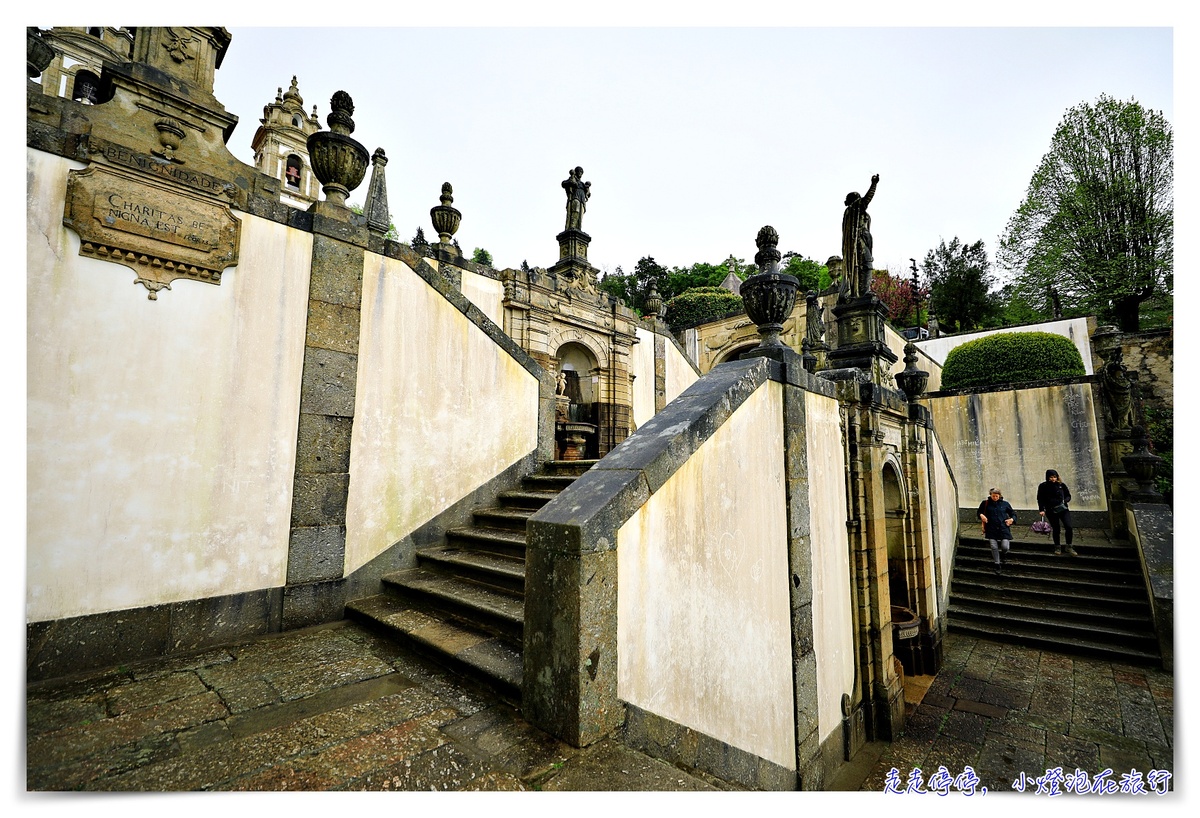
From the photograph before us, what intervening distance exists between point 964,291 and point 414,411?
31.2m

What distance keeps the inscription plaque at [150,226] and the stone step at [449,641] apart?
276 cm

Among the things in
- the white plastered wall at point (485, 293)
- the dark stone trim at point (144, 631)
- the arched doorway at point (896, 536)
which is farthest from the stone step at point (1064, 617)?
the dark stone trim at point (144, 631)

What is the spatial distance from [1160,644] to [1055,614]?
4.00ft

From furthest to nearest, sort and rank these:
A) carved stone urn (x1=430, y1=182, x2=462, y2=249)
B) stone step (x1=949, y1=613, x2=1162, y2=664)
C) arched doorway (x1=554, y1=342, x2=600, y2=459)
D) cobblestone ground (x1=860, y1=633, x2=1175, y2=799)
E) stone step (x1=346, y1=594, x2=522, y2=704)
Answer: arched doorway (x1=554, y1=342, x2=600, y2=459) < carved stone urn (x1=430, y1=182, x2=462, y2=249) < stone step (x1=949, y1=613, x2=1162, y2=664) < cobblestone ground (x1=860, y1=633, x2=1175, y2=799) < stone step (x1=346, y1=594, x2=522, y2=704)

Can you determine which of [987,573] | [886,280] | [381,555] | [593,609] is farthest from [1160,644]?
[886,280]

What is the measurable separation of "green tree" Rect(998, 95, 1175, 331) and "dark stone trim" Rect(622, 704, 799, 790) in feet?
59.9

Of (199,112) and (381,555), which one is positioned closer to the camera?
(199,112)

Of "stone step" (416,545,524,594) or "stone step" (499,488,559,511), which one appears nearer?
"stone step" (416,545,524,594)

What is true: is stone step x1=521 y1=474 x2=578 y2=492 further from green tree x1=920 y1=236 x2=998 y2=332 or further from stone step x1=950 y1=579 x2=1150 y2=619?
green tree x1=920 y1=236 x2=998 y2=332

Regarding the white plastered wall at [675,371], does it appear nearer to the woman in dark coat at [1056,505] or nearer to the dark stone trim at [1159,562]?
the woman in dark coat at [1056,505]

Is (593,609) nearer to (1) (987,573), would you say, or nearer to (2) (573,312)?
(2) (573,312)

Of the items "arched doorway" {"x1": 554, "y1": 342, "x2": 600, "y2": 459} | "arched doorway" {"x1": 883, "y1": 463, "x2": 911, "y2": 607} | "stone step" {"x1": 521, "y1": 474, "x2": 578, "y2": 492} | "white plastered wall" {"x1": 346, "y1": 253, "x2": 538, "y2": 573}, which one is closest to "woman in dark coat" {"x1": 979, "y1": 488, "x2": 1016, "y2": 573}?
"arched doorway" {"x1": 883, "y1": 463, "x2": 911, "y2": 607}

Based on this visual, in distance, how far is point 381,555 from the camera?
427cm

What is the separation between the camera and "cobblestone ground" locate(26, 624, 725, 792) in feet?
6.35
